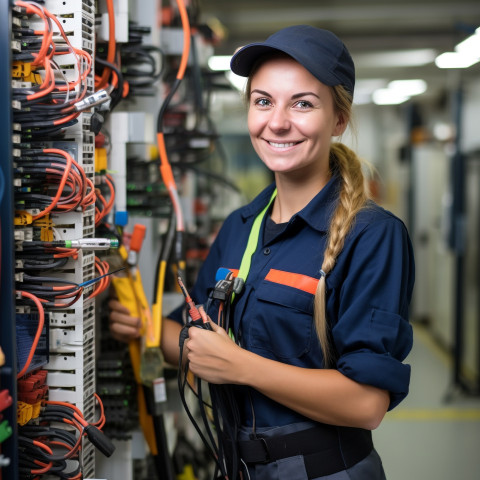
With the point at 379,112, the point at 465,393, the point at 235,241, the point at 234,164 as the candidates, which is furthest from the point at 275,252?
the point at 379,112

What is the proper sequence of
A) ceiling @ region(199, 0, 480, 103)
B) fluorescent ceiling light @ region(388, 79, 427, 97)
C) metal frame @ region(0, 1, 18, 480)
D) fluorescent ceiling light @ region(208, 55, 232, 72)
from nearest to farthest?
metal frame @ region(0, 1, 18, 480), ceiling @ region(199, 0, 480, 103), fluorescent ceiling light @ region(208, 55, 232, 72), fluorescent ceiling light @ region(388, 79, 427, 97)

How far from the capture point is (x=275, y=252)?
4.92ft

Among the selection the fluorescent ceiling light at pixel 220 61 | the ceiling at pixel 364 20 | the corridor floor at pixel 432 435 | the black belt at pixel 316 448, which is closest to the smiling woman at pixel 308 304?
the black belt at pixel 316 448

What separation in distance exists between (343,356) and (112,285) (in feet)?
2.60

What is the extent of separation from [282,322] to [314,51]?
0.62 m

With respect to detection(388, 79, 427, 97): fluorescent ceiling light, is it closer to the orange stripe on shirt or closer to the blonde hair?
the blonde hair

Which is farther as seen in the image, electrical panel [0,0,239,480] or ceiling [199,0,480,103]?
ceiling [199,0,480,103]

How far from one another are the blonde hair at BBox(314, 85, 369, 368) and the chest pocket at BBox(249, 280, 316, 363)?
0.04 metres

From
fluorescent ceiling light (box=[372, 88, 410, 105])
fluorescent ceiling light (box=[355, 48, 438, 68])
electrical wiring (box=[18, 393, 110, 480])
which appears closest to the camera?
electrical wiring (box=[18, 393, 110, 480])

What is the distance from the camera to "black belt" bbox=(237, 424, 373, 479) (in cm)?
137

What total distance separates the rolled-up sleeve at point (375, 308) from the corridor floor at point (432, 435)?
2558 mm

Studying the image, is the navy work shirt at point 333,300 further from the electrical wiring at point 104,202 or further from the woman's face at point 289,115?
the electrical wiring at point 104,202

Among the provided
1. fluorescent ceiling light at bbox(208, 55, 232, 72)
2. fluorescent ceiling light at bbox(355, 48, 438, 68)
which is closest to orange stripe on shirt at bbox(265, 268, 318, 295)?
fluorescent ceiling light at bbox(208, 55, 232, 72)

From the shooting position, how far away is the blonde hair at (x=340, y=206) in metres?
1.35
